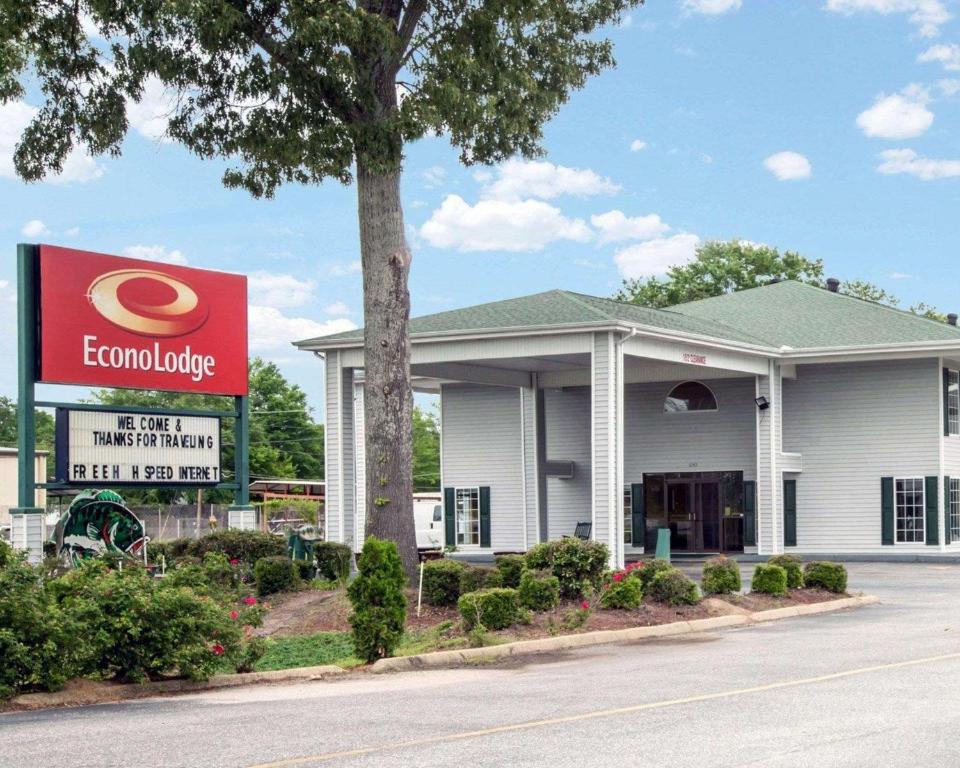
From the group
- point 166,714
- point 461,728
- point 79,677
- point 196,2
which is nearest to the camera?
point 461,728

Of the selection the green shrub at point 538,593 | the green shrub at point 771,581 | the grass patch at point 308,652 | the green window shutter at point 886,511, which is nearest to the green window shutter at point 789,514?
the green window shutter at point 886,511

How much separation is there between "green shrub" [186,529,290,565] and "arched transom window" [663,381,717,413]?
17.3 m

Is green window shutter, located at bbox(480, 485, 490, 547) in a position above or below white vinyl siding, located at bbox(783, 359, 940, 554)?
below

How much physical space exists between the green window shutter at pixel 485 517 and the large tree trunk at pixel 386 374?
18.1 meters

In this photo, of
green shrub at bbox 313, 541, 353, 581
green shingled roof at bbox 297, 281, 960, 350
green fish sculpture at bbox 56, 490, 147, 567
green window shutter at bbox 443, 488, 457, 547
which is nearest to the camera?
green fish sculpture at bbox 56, 490, 147, 567

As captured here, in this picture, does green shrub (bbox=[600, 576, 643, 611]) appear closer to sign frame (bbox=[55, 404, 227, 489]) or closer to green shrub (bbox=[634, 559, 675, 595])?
green shrub (bbox=[634, 559, 675, 595])

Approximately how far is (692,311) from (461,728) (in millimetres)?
32908

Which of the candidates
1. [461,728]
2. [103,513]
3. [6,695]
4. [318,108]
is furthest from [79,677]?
[318,108]

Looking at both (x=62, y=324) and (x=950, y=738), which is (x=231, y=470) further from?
(x=950, y=738)

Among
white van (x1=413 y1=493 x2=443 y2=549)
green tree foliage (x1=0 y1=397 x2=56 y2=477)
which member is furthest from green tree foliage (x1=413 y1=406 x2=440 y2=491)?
white van (x1=413 y1=493 x2=443 y2=549)

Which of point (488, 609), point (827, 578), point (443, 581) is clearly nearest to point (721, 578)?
point (827, 578)

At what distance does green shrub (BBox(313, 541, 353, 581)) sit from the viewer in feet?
76.3

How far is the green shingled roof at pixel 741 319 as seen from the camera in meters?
30.1

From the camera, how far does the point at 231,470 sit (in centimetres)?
7462
